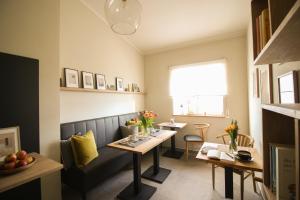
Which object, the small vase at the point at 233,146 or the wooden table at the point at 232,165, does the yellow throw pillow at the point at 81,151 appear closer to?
the wooden table at the point at 232,165

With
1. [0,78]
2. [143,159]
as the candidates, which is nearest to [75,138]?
[0,78]


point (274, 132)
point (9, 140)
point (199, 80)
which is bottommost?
point (9, 140)

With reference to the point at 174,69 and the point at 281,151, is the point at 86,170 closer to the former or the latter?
the point at 281,151

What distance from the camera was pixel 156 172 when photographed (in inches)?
110

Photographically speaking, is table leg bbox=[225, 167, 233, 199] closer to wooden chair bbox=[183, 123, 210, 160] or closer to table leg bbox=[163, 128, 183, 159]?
wooden chair bbox=[183, 123, 210, 160]

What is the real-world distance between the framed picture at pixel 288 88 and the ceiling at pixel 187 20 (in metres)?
Answer: 2.08

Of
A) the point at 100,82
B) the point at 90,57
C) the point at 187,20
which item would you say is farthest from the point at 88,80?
the point at 187,20

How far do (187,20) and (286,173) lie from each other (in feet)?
10.3

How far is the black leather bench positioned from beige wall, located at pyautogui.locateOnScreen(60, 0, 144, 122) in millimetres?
216

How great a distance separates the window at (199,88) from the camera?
373cm

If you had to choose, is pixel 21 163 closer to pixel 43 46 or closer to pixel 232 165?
pixel 43 46

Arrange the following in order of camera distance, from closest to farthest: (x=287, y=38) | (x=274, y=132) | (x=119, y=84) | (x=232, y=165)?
1. (x=287, y=38)
2. (x=274, y=132)
3. (x=232, y=165)
4. (x=119, y=84)

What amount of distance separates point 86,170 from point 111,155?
1.76 ft

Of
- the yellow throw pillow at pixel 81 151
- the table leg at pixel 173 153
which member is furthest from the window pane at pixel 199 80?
the yellow throw pillow at pixel 81 151
